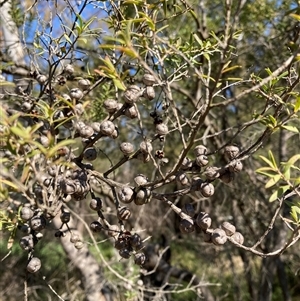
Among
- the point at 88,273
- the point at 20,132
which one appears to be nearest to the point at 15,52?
the point at 88,273

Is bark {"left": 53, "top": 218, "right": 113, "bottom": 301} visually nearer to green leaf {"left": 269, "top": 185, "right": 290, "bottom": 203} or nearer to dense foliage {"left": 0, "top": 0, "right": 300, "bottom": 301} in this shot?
dense foliage {"left": 0, "top": 0, "right": 300, "bottom": 301}

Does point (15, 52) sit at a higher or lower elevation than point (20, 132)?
higher

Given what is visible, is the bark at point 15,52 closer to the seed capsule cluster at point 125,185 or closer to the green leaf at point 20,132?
the seed capsule cluster at point 125,185

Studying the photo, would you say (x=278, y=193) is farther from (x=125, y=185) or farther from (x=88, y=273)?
(x=88, y=273)

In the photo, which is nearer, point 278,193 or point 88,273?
point 278,193

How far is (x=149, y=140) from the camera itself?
942 mm

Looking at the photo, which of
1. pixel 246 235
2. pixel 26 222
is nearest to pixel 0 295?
pixel 246 235

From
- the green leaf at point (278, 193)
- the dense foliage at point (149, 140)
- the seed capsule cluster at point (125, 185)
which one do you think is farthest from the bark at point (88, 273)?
the green leaf at point (278, 193)

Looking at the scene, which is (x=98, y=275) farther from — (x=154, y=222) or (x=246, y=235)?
(x=154, y=222)

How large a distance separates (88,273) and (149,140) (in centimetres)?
164

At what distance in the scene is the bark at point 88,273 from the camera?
7.63 feet

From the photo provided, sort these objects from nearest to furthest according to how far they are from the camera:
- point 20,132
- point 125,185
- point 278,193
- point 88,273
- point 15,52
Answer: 1. point 20,132
2. point 278,193
3. point 125,185
4. point 15,52
5. point 88,273

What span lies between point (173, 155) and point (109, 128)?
2361mm

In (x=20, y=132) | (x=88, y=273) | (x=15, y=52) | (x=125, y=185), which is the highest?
(x=15, y=52)
